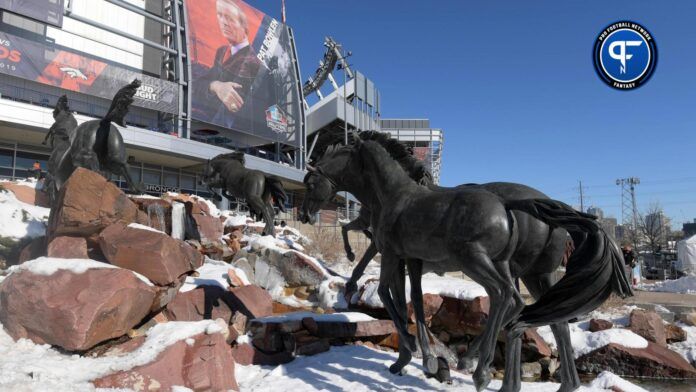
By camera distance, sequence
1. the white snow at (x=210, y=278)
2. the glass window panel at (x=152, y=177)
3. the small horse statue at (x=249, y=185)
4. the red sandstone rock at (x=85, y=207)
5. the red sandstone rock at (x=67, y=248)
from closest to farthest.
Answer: the red sandstone rock at (x=67, y=248), the red sandstone rock at (x=85, y=207), the white snow at (x=210, y=278), the small horse statue at (x=249, y=185), the glass window panel at (x=152, y=177)

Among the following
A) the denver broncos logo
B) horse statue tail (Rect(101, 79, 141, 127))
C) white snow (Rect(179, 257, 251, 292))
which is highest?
the denver broncos logo

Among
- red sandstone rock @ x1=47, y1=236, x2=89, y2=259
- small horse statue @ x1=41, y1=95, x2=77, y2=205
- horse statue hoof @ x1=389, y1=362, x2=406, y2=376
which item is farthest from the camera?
small horse statue @ x1=41, y1=95, x2=77, y2=205

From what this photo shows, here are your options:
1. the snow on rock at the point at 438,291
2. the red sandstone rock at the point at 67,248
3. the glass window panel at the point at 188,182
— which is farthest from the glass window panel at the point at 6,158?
the snow on rock at the point at 438,291

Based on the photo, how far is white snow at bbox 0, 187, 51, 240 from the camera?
656 centimetres

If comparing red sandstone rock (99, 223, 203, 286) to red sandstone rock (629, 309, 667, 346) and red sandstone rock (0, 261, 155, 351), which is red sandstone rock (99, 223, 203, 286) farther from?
red sandstone rock (629, 309, 667, 346)

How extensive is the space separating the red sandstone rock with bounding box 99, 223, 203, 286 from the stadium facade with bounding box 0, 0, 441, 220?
19.0 meters

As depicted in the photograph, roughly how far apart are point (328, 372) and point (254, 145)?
36559 mm

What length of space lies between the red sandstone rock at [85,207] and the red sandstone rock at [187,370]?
7.63ft

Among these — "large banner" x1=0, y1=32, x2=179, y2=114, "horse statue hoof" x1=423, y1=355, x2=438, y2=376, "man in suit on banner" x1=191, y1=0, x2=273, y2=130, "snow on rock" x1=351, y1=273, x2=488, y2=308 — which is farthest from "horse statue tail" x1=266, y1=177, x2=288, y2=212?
"man in suit on banner" x1=191, y1=0, x2=273, y2=130

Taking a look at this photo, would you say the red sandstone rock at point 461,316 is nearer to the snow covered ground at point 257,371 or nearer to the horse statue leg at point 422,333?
the snow covered ground at point 257,371

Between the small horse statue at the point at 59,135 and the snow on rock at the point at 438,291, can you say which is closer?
the snow on rock at the point at 438,291

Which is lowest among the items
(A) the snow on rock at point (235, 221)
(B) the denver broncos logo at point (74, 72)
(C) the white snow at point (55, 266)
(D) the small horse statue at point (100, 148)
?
(C) the white snow at point (55, 266)

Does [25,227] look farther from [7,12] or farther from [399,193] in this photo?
[7,12]

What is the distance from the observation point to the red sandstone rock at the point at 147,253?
469 centimetres
